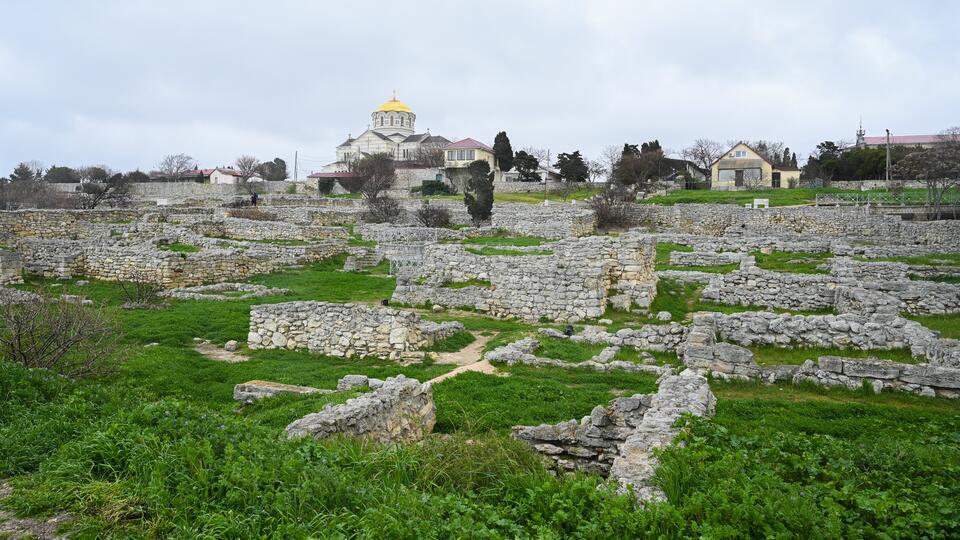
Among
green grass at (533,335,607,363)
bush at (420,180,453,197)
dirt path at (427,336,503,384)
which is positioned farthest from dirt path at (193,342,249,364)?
bush at (420,180,453,197)

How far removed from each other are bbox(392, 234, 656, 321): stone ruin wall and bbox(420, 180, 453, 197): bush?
48069 millimetres

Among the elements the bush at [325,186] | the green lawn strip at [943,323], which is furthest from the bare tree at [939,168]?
the bush at [325,186]

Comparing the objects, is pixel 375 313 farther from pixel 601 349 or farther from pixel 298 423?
pixel 298 423

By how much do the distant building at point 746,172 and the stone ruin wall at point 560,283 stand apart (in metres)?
49.9

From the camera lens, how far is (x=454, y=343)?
51.4 feet

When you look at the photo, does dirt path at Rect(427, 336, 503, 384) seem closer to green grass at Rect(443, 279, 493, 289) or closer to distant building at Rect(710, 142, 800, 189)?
green grass at Rect(443, 279, 493, 289)

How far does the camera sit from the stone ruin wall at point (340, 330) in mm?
14500

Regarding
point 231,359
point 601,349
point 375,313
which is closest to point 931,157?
point 601,349

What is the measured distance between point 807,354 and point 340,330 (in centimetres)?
1055

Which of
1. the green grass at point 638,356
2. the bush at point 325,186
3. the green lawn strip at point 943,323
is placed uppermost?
the bush at point 325,186

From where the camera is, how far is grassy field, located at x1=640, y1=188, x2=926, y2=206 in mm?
50250

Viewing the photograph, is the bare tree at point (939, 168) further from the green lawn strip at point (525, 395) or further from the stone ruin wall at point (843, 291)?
the green lawn strip at point (525, 395)

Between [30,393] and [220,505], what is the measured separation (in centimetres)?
538

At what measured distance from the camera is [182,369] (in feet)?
41.5
